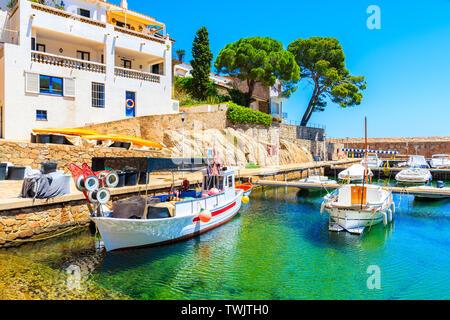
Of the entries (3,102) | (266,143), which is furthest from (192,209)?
(266,143)

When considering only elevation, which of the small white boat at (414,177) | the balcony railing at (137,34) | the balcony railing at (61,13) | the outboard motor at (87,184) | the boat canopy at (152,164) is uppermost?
the balcony railing at (137,34)

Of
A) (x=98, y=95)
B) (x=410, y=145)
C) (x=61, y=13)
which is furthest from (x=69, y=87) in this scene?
(x=410, y=145)

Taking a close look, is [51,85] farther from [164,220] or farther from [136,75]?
[164,220]

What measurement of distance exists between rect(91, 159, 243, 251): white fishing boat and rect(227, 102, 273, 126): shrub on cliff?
17.5m

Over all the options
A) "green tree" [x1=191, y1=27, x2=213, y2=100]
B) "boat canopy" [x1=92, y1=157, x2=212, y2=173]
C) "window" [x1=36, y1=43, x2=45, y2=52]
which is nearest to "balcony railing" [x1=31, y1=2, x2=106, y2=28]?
"window" [x1=36, y1=43, x2=45, y2=52]

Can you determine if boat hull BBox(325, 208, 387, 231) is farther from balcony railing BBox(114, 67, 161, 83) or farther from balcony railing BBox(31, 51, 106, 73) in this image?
balcony railing BBox(31, 51, 106, 73)

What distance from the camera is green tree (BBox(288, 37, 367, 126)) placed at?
4594 cm

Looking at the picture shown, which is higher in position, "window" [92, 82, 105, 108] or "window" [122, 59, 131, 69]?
"window" [122, 59, 131, 69]

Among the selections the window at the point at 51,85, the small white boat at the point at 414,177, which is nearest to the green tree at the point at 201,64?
the window at the point at 51,85

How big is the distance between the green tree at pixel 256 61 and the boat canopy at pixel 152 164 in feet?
79.4

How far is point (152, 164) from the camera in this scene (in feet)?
38.9

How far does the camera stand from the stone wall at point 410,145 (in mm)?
55406

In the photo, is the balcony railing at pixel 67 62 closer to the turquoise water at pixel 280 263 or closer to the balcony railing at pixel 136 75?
the balcony railing at pixel 136 75

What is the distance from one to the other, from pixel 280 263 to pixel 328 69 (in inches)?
1645
